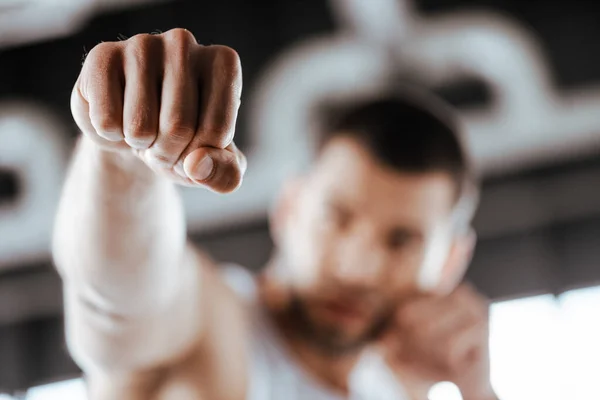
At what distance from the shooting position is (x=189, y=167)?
30 centimetres

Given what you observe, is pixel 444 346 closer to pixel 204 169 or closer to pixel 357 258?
pixel 357 258

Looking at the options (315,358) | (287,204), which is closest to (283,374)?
(315,358)

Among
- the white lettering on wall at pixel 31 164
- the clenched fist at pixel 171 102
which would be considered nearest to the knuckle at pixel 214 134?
the clenched fist at pixel 171 102

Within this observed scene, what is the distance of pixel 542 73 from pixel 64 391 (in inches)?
50.3

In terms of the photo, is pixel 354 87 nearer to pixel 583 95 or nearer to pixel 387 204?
pixel 583 95

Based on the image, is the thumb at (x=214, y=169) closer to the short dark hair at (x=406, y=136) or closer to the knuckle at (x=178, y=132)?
the knuckle at (x=178, y=132)

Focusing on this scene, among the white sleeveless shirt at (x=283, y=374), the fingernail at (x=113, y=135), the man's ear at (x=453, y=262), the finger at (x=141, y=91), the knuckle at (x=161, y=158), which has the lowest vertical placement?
the white sleeveless shirt at (x=283, y=374)

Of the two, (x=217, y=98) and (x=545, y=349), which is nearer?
(x=217, y=98)

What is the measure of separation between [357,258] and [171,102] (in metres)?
0.48

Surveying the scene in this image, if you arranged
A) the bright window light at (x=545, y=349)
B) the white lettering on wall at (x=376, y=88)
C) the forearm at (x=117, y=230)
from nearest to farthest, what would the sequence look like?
1. the forearm at (x=117, y=230)
2. the bright window light at (x=545, y=349)
3. the white lettering on wall at (x=376, y=88)

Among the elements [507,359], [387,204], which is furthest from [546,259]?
[387,204]

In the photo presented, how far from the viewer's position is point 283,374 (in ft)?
2.40

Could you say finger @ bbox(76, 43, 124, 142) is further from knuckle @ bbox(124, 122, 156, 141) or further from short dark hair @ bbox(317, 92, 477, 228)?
short dark hair @ bbox(317, 92, 477, 228)

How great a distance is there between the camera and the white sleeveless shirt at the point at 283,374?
0.70m
